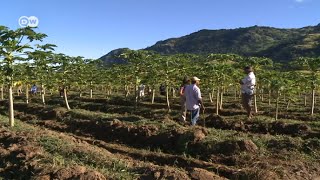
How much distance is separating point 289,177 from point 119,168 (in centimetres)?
333

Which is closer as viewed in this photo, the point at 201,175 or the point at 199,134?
the point at 201,175

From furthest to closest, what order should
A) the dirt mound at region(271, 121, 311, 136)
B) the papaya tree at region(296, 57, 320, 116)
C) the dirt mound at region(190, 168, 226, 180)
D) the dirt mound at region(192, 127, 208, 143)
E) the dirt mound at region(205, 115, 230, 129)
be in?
the papaya tree at region(296, 57, 320, 116) → the dirt mound at region(205, 115, 230, 129) → the dirt mound at region(271, 121, 311, 136) → the dirt mound at region(192, 127, 208, 143) → the dirt mound at region(190, 168, 226, 180)

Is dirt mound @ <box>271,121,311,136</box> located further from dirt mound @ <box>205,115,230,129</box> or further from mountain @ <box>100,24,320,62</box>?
mountain @ <box>100,24,320,62</box>

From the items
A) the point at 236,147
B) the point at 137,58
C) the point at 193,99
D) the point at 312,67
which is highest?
the point at 137,58

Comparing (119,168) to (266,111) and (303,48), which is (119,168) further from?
(303,48)

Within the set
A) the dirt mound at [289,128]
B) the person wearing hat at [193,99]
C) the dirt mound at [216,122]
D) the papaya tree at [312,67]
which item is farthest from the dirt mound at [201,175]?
the papaya tree at [312,67]

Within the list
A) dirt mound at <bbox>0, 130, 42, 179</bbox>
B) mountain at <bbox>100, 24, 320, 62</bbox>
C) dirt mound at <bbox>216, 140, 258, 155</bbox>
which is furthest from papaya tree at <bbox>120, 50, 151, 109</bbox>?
mountain at <bbox>100, 24, 320, 62</bbox>

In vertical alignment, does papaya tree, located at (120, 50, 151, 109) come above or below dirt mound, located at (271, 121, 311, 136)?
above

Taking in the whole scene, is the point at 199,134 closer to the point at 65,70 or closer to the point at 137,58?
the point at 137,58

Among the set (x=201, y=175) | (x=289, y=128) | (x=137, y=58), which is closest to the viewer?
(x=201, y=175)

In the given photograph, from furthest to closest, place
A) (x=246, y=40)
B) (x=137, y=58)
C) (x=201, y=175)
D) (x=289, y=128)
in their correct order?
1. (x=246, y=40)
2. (x=137, y=58)
3. (x=289, y=128)
4. (x=201, y=175)

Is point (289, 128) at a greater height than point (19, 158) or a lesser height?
greater

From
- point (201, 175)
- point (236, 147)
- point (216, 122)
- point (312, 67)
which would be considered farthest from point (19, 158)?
point (312, 67)

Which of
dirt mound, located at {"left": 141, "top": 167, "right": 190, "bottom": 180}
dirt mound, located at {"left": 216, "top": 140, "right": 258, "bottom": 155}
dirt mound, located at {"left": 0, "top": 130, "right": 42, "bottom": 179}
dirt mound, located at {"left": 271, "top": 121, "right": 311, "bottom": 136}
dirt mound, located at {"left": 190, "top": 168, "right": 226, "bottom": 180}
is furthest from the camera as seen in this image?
dirt mound, located at {"left": 271, "top": 121, "right": 311, "bottom": 136}
